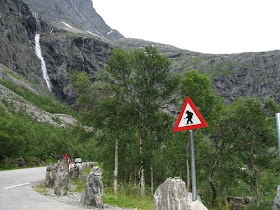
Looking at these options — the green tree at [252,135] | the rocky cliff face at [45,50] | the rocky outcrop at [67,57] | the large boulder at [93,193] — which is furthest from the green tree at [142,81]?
the rocky outcrop at [67,57]

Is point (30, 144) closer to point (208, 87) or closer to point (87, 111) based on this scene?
point (87, 111)

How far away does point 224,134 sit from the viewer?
24.6 m

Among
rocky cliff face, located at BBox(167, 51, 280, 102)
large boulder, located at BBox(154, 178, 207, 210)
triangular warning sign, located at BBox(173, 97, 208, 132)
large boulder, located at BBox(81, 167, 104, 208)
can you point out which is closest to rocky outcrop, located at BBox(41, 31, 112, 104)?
rocky cliff face, located at BBox(167, 51, 280, 102)

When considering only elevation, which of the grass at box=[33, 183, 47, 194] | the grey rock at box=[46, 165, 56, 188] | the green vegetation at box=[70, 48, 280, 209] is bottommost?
the grass at box=[33, 183, 47, 194]

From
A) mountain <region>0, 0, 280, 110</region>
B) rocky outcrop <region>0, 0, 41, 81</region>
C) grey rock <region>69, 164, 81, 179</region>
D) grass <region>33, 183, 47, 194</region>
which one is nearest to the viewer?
grass <region>33, 183, 47, 194</region>

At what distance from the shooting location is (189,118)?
7.01m

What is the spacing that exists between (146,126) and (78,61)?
480 feet

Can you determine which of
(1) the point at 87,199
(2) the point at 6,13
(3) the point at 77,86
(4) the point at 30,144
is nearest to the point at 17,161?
(4) the point at 30,144

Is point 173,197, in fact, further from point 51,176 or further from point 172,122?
point 172,122

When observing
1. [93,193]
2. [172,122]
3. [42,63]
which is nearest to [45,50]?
[42,63]

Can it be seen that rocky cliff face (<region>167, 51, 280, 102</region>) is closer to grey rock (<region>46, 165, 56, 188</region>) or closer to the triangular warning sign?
grey rock (<region>46, 165, 56, 188</region>)

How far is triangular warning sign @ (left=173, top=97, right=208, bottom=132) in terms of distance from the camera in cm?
686

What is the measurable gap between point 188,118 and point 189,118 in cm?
2

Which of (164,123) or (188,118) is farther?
(164,123)
